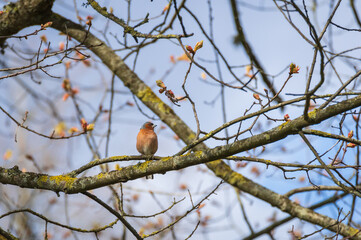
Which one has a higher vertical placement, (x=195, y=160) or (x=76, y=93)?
(x=76, y=93)

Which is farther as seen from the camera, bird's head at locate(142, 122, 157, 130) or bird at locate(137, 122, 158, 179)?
bird's head at locate(142, 122, 157, 130)

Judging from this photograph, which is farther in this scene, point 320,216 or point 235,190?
point 235,190

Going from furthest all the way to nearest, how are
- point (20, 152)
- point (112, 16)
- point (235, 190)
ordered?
point (20, 152) < point (235, 190) < point (112, 16)

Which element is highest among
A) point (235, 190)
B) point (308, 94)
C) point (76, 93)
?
point (76, 93)

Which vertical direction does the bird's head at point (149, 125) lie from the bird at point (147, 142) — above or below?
above

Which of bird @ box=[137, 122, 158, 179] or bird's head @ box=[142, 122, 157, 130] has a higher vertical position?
bird's head @ box=[142, 122, 157, 130]

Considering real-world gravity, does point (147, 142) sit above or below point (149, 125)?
below

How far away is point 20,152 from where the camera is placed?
8859 mm

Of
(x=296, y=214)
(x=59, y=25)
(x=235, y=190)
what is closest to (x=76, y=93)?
(x=59, y=25)

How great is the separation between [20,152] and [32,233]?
11.1 feet

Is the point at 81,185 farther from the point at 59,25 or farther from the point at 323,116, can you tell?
the point at 59,25

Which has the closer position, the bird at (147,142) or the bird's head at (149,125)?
the bird at (147,142)

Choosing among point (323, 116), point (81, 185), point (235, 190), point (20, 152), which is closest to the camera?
point (323, 116)

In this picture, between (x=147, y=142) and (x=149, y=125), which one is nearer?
(x=147, y=142)
